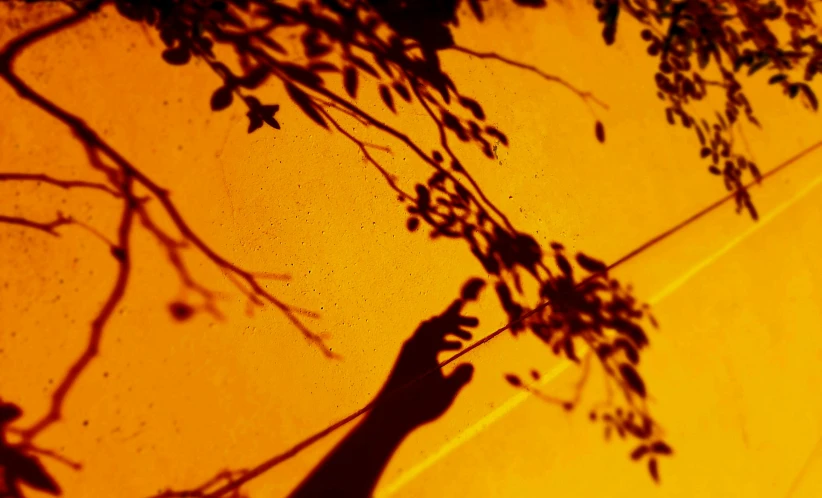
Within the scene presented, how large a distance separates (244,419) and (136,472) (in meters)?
0.66

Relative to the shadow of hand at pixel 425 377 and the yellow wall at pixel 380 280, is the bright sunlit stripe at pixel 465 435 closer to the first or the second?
the yellow wall at pixel 380 280

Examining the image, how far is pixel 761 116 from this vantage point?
5957mm

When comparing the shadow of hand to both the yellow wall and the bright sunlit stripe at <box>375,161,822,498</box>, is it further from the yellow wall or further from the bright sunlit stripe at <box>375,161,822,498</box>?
the bright sunlit stripe at <box>375,161,822,498</box>

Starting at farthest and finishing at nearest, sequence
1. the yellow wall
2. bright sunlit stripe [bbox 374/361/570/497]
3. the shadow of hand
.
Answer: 1. the shadow of hand
2. bright sunlit stripe [bbox 374/361/570/497]
3. the yellow wall

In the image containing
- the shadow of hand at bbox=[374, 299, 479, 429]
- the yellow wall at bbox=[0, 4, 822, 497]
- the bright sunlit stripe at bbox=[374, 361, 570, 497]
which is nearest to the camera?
the yellow wall at bbox=[0, 4, 822, 497]

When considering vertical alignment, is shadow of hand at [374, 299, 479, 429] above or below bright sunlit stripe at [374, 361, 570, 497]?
above

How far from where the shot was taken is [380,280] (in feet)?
13.5

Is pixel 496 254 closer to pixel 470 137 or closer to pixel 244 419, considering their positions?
pixel 470 137

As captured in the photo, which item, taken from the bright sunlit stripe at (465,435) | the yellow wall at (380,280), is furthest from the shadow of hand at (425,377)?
the bright sunlit stripe at (465,435)

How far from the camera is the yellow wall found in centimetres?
335

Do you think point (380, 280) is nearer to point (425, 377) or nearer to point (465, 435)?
point (425, 377)

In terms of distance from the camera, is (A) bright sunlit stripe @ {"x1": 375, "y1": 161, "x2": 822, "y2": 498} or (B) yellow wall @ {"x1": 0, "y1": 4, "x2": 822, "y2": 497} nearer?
(B) yellow wall @ {"x1": 0, "y1": 4, "x2": 822, "y2": 497}

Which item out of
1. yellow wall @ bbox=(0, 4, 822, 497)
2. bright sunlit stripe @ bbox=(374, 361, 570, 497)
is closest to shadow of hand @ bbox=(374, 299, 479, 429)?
yellow wall @ bbox=(0, 4, 822, 497)

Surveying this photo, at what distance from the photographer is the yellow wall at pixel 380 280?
11.0 ft
